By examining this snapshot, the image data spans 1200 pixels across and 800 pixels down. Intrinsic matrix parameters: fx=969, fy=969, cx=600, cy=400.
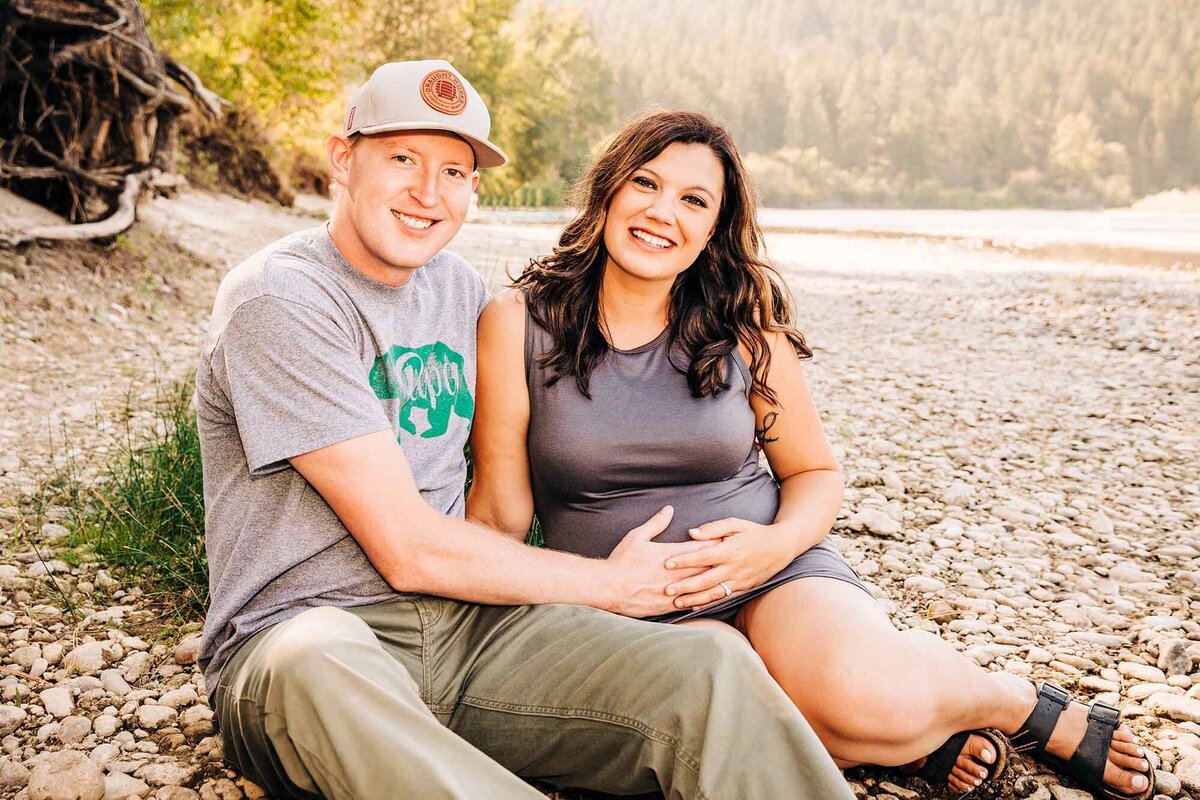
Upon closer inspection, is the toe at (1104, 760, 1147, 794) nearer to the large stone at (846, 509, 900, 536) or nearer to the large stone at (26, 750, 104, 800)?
the large stone at (846, 509, 900, 536)

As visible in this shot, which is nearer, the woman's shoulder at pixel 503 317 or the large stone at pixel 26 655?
the woman's shoulder at pixel 503 317

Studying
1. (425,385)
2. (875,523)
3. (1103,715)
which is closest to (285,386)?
(425,385)

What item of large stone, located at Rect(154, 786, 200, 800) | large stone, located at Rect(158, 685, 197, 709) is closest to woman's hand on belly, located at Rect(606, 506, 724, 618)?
large stone, located at Rect(154, 786, 200, 800)

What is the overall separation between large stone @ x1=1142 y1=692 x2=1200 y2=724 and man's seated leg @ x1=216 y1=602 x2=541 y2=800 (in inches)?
91.8

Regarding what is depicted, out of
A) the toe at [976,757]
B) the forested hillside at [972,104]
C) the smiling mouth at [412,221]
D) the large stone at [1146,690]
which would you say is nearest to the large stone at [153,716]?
the smiling mouth at [412,221]

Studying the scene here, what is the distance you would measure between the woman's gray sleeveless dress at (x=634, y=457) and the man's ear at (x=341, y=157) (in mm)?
698

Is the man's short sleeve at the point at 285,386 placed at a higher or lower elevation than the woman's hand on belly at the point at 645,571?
higher

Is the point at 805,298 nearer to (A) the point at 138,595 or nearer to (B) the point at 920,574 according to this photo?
(B) the point at 920,574

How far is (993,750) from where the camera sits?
8.80 feet

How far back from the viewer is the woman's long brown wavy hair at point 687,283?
9.96 ft

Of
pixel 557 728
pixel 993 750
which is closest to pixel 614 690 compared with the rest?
pixel 557 728

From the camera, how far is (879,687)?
8.34 feet

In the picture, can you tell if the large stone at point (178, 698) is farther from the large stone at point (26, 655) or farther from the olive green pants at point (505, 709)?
the olive green pants at point (505, 709)

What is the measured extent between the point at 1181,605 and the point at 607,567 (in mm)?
2836
